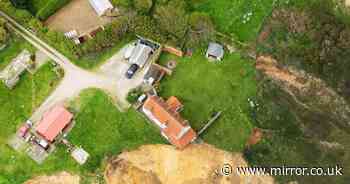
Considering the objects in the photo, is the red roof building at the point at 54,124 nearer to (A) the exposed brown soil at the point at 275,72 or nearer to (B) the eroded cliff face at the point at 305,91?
(B) the eroded cliff face at the point at 305,91

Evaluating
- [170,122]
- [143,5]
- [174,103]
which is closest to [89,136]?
[170,122]

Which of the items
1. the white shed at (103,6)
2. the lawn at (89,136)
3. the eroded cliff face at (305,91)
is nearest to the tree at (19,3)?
the white shed at (103,6)

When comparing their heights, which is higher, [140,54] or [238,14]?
[238,14]

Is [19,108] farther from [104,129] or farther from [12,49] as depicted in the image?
[104,129]

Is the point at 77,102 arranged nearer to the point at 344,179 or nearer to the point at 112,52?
the point at 112,52

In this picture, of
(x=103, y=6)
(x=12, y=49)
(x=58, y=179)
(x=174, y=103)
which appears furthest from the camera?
(x=12, y=49)

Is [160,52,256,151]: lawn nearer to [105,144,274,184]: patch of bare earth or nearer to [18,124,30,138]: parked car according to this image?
[105,144,274,184]: patch of bare earth
